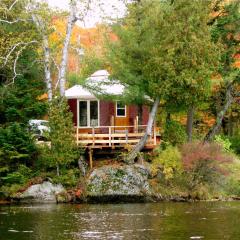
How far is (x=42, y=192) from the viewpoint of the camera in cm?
3195

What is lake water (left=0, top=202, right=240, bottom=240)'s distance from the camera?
19297mm

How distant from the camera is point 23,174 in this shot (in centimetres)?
3312

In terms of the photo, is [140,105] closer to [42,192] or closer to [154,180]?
[154,180]

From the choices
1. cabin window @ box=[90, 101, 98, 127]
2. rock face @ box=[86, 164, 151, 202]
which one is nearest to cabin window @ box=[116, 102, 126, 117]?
cabin window @ box=[90, 101, 98, 127]

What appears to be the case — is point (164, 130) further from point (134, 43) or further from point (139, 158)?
point (134, 43)

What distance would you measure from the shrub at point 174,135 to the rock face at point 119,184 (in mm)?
3519

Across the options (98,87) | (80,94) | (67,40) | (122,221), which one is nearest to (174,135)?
(98,87)

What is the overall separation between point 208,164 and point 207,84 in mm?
4725

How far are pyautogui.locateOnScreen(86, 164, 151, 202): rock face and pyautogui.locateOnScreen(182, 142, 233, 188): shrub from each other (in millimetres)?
2303

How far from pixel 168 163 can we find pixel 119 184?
2900 millimetres

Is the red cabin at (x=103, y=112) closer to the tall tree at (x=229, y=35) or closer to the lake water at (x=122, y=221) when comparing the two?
the tall tree at (x=229, y=35)

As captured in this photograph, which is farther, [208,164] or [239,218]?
[208,164]

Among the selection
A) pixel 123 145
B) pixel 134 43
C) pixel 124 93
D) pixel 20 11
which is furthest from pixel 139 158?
pixel 20 11

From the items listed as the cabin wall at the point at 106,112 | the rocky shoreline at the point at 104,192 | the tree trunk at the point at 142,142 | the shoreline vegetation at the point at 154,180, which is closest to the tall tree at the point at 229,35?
the tree trunk at the point at 142,142
